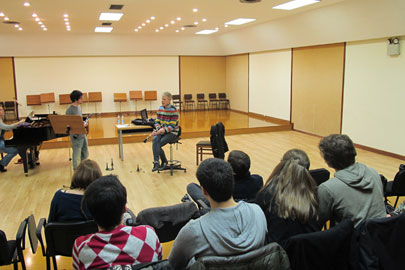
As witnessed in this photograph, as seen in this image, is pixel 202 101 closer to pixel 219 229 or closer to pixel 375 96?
pixel 375 96

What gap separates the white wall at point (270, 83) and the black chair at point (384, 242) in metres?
9.61

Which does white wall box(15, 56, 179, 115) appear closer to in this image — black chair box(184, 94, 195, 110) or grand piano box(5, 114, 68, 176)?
black chair box(184, 94, 195, 110)

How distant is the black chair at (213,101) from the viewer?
52.4 ft

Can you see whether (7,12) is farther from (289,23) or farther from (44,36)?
(289,23)

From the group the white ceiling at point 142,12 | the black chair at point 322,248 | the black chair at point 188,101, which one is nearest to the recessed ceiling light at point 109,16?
the white ceiling at point 142,12

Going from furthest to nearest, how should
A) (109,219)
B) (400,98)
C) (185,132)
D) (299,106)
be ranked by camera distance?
(299,106) → (185,132) → (400,98) → (109,219)

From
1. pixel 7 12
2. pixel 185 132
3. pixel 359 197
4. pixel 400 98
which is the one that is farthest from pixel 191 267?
pixel 7 12

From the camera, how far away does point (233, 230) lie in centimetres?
179

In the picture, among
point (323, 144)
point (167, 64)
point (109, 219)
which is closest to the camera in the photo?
point (109, 219)

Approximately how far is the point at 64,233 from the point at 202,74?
1404 centimetres

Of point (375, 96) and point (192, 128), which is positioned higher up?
point (375, 96)

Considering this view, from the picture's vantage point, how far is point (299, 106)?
1092 centimetres

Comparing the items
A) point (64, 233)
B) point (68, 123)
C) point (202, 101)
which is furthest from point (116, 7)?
point (202, 101)

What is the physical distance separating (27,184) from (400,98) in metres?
7.32
